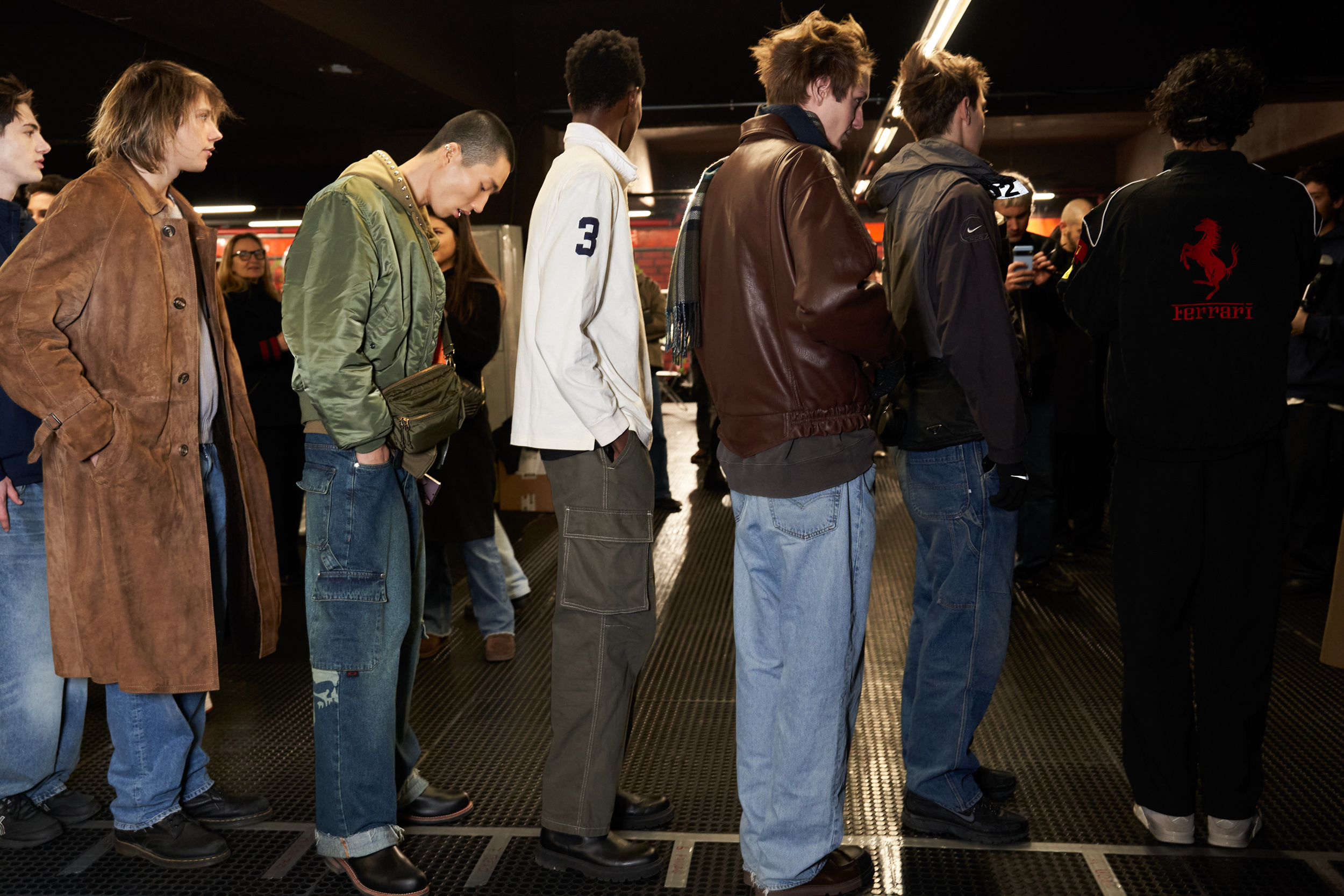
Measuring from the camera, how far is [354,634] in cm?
201

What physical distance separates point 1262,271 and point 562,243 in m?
1.50

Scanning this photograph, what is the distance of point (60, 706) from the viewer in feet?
7.73

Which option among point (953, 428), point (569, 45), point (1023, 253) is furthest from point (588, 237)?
point (569, 45)

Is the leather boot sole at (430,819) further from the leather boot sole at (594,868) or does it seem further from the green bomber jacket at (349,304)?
the green bomber jacket at (349,304)

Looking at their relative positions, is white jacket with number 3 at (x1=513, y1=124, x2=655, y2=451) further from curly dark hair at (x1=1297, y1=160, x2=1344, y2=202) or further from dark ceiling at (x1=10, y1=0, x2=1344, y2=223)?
dark ceiling at (x1=10, y1=0, x2=1344, y2=223)

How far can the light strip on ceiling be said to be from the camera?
187 inches

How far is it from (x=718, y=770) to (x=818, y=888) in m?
0.65

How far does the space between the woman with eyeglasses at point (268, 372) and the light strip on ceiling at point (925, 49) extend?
9.44 feet

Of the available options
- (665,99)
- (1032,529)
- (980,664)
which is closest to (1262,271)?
(980,664)

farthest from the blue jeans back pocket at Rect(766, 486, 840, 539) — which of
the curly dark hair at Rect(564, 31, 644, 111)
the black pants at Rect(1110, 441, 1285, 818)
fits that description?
the curly dark hair at Rect(564, 31, 644, 111)

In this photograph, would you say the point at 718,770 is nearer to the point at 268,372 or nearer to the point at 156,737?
the point at 156,737

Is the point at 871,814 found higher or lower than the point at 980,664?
lower

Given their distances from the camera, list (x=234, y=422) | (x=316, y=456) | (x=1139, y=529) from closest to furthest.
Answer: (x=316, y=456)
(x=1139, y=529)
(x=234, y=422)

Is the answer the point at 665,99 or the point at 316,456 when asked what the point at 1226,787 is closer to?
the point at 316,456
